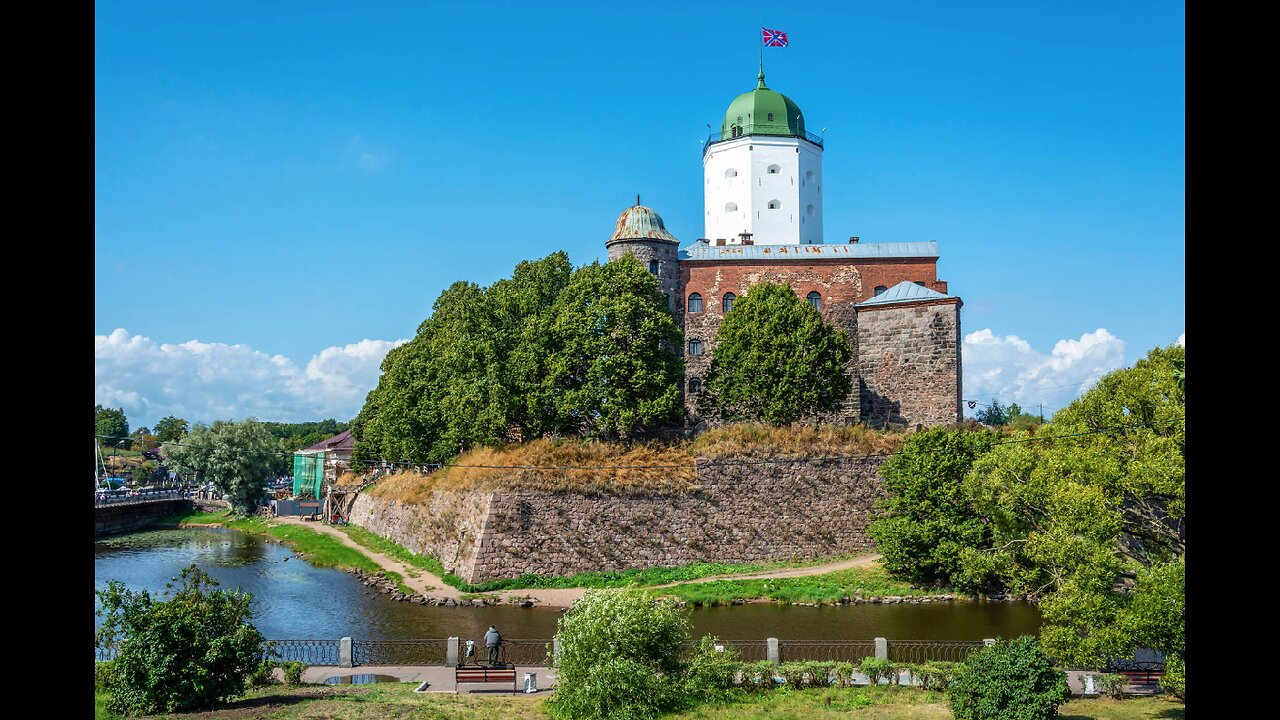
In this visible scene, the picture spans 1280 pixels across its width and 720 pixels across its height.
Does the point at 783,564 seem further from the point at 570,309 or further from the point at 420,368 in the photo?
the point at 420,368

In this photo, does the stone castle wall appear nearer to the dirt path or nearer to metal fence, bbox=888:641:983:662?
the dirt path

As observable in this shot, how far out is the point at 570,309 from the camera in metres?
36.7

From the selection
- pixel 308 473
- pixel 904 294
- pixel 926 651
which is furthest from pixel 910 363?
pixel 308 473

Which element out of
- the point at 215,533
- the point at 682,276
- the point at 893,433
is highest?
the point at 682,276

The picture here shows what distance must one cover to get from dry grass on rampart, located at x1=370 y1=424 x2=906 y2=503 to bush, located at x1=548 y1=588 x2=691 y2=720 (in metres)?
14.4

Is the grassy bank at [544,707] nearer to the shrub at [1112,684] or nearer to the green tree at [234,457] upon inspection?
the shrub at [1112,684]

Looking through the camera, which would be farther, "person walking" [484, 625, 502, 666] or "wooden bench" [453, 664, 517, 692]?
"person walking" [484, 625, 502, 666]

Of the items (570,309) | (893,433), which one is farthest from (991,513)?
(570,309)

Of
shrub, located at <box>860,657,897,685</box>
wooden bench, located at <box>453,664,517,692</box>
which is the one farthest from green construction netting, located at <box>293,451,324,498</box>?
shrub, located at <box>860,657,897,685</box>

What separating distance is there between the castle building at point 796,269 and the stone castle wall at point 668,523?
26.4 ft

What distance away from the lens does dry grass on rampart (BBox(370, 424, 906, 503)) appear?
3219 cm

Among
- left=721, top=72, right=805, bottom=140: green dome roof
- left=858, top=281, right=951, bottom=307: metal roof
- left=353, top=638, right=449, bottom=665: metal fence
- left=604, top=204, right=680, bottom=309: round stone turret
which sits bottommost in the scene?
left=353, top=638, right=449, bottom=665: metal fence
